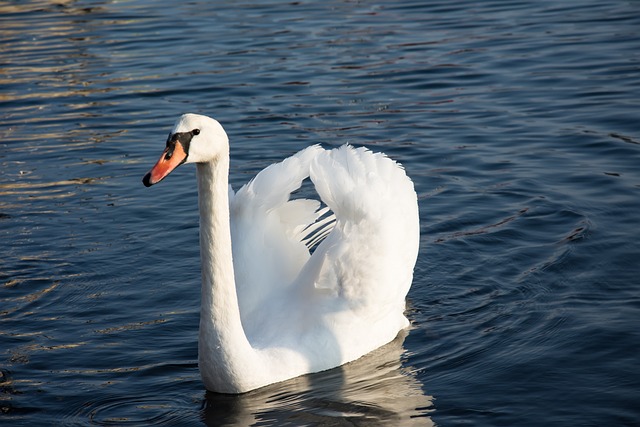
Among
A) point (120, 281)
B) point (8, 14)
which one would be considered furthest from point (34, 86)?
point (120, 281)

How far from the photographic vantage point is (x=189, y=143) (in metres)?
5.95

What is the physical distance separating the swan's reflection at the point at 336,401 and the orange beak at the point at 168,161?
1592 mm

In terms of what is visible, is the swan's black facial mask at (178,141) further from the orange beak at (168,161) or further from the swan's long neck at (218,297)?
the swan's long neck at (218,297)

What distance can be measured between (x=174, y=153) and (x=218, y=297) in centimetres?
102

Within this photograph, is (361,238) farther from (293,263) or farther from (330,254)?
(293,263)

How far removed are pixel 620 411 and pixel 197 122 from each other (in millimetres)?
2927

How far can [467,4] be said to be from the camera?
60.0 ft

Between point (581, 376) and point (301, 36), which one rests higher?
point (301, 36)

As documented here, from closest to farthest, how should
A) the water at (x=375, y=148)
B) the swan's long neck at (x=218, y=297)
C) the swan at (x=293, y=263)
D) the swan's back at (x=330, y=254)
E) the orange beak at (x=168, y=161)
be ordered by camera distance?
the orange beak at (x=168, y=161)
the swan's long neck at (x=218, y=297)
the swan at (x=293, y=263)
the water at (x=375, y=148)
the swan's back at (x=330, y=254)

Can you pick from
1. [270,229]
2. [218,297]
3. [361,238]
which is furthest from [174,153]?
[270,229]

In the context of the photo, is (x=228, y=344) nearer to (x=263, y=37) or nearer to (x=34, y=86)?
(x=34, y=86)

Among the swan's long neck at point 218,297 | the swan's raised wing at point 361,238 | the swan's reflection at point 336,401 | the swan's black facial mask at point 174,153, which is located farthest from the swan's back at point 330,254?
the swan's black facial mask at point 174,153

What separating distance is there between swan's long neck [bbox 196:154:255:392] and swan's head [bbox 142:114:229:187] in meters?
0.20

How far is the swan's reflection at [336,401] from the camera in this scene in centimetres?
635
